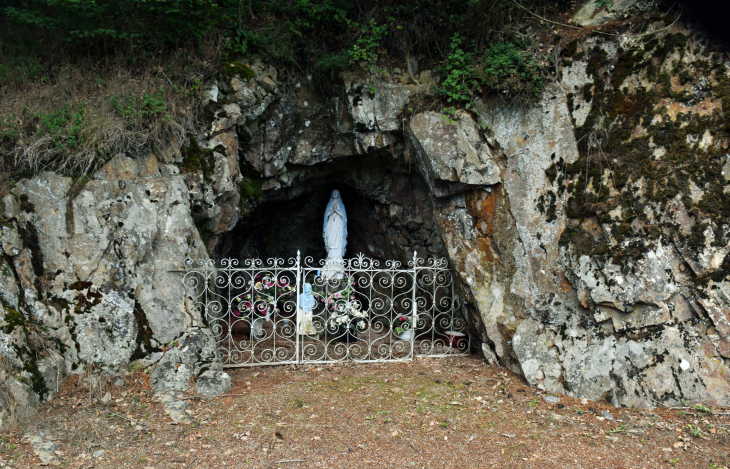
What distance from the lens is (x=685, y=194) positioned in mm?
4914

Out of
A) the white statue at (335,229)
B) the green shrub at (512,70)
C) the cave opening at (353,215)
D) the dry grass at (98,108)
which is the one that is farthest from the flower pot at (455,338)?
the dry grass at (98,108)

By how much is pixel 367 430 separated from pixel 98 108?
4602mm

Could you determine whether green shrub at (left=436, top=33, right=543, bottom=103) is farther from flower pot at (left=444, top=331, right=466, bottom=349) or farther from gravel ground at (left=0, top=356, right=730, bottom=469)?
gravel ground at (left=0, top=356, right=730, bottom=469)

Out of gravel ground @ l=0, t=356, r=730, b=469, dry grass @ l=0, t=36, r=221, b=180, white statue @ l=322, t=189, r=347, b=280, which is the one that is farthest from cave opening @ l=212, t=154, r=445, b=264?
gravel ground @ l=0, t=356, r=730, b=469

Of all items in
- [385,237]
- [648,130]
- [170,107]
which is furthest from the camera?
[385,237]

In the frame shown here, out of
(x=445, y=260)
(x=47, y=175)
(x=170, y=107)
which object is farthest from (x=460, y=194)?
(x=47, y=175)

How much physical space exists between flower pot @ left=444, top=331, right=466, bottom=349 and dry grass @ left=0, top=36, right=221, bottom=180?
169 inches

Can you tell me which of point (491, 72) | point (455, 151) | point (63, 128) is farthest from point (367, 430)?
point (63, 128)

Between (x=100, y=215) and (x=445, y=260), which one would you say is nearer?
(x=100, y=215)

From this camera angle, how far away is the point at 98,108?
572 cm

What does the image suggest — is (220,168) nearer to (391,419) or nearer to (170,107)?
(170,107)

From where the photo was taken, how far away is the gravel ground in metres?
3.98

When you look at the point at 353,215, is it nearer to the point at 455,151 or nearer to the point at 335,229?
the point at 335,229

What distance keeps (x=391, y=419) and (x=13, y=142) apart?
16.0 feet
